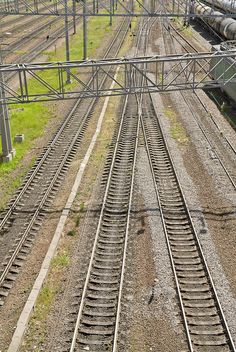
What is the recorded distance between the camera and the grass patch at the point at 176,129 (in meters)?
24.8

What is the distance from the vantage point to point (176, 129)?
26.3 meters

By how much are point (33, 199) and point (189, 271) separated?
776 cm

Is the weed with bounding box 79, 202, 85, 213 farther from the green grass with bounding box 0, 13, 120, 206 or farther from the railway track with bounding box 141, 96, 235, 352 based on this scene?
the green grass with bounding box 0, 13, 120, 206

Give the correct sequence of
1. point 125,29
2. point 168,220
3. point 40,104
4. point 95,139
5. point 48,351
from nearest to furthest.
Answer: point 48,351, point 168,220, point 95,139, point 40,104, point 125,29

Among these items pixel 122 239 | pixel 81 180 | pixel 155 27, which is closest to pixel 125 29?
pixel 155 27

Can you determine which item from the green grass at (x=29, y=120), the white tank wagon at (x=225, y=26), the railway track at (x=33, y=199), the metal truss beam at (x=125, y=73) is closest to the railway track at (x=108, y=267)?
the railway track at (x=33, y=199)

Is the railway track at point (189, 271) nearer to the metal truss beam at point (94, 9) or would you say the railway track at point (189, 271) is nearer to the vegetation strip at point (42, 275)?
the vegetation strip at point (42, 275)

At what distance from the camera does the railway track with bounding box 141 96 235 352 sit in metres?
12.1

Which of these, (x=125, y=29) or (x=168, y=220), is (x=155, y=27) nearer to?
(x=125, y=29)

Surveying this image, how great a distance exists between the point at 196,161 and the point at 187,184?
2.66 m

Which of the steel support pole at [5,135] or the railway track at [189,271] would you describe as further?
the steel support pole at [5,135]

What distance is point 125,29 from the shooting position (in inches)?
2434

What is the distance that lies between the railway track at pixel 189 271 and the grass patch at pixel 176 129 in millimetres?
2838

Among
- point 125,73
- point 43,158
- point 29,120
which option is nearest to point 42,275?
point 125,73
